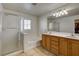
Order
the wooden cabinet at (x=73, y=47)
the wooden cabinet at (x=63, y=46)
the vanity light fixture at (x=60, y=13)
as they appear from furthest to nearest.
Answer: the wooden cabinet at (x=63, y=46) < the vanity light fixture at (x=60, y=13) < the wooden cabinet at (x=73, y=47)

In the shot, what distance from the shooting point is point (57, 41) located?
2.16m

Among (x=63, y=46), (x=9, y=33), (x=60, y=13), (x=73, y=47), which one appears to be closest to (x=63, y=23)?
(x=60, y=13)

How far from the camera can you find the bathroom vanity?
75.7 inches

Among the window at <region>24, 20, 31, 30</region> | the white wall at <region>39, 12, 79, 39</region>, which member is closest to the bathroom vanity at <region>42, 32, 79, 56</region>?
the white wall at <region>39, 12, 79, 39</region>

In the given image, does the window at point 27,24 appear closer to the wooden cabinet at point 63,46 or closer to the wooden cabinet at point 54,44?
the wooden cabinet at point 54,44

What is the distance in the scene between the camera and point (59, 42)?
7.13 ft

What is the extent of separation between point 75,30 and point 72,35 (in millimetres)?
178

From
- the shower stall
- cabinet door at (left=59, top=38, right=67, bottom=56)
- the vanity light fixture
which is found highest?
the vanity light fixture

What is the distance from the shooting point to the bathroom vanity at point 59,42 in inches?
75.7

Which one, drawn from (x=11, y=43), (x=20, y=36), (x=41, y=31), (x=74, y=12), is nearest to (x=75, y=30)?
(x=74, y=12)

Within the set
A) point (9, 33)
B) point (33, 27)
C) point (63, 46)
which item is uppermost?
point (33, 27)

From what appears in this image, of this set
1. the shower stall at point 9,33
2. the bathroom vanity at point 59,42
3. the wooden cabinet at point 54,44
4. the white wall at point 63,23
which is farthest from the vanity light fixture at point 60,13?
the shower stall at point 9,33

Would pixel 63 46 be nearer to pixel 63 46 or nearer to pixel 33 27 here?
pixel 63 46

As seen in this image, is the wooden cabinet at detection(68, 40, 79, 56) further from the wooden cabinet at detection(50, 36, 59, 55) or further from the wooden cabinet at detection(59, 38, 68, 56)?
the wooden cabinet at detection(50, 36, 59, 55)
